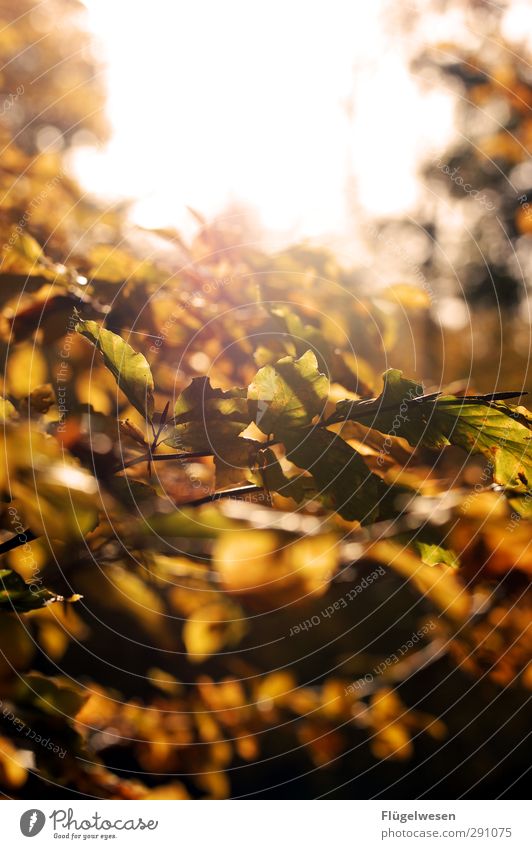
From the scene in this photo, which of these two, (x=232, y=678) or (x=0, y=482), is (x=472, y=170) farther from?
(x=0, y=482)

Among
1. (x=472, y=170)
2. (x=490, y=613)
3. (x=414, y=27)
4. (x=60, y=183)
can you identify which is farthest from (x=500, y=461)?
(x=472, y=170)

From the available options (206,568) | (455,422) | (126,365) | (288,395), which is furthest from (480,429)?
(206,568)

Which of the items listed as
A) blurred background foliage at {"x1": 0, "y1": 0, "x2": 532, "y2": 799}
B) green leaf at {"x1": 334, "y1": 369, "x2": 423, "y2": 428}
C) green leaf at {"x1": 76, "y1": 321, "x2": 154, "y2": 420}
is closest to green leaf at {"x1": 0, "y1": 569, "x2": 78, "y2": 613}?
blurred background foliage at {"x1": 0, "y1": 0, "x2": 532, "y2": 799}

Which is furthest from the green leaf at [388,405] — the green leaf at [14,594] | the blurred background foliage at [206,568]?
the green leaf at [14,594]
